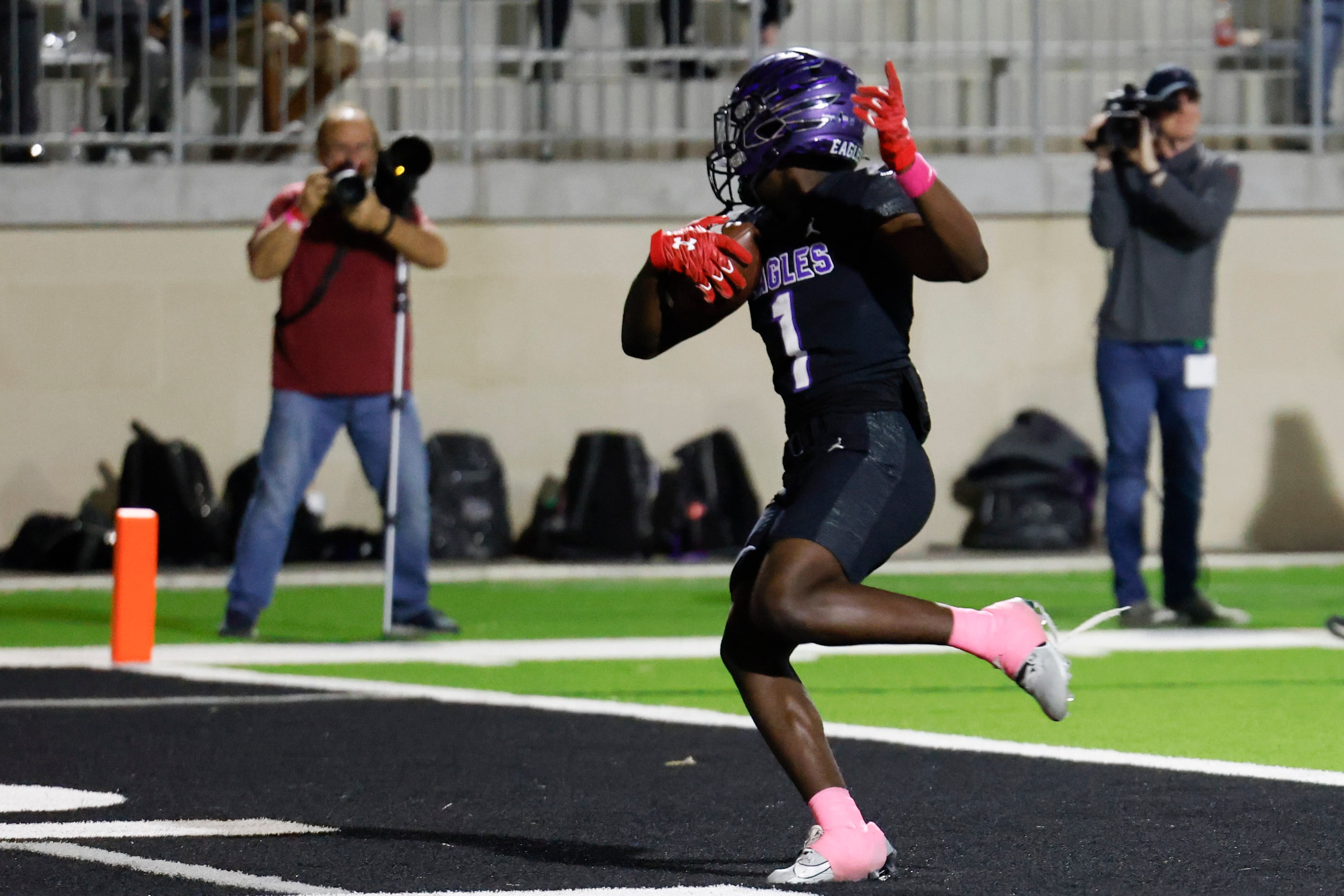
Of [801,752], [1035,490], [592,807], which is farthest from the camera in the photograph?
[1035,490]

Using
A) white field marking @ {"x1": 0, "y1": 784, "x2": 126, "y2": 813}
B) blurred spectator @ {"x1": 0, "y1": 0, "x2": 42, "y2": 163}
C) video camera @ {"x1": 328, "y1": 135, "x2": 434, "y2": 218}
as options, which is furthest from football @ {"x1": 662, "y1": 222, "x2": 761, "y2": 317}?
blurred spectator @ {"x1": 0, "y1": 0, "x2": 42, "y2": 163}

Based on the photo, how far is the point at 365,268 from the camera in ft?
33.1

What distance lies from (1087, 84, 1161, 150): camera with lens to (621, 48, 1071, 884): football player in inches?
216

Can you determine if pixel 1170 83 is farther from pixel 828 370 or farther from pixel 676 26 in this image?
pixel 828 370

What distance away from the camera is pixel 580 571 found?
13375mm

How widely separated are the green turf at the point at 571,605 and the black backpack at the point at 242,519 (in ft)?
3.70

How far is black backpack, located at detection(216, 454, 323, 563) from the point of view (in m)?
13.7

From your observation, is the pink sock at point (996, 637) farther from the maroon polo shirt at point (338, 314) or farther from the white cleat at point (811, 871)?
the maroon polo shirt at point (338, 314)

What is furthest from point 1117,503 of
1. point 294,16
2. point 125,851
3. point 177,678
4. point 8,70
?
point 8,70

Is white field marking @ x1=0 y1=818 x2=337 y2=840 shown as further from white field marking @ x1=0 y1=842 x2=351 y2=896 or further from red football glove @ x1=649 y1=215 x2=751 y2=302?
red football glove @ x1=649 y1=215 x2=751 y2=302

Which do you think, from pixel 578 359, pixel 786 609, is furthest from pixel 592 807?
pixel 578 359

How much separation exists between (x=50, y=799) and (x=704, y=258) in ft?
7.82

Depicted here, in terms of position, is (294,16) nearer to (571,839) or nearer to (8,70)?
(8,70)

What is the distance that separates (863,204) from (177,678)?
4.57m
